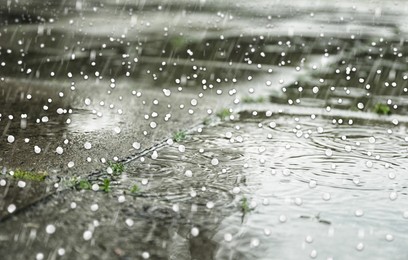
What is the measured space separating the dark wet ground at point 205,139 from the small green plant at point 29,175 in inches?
1.9

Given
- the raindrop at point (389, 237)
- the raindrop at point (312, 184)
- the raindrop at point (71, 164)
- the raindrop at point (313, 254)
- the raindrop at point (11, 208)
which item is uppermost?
the raindrop at point (313, 254)

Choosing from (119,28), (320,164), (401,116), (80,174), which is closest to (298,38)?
(119,28)

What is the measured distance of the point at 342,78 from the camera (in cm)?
546

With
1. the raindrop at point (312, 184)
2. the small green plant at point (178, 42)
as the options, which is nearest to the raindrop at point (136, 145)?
the raindrop at point (312, 184)

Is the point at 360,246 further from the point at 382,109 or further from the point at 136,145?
the point at 382,109

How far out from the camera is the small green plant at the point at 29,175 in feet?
10.4

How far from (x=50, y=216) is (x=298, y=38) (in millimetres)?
4627

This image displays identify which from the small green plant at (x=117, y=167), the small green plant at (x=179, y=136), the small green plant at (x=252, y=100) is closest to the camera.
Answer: the small green plant at (x=117, y=167)

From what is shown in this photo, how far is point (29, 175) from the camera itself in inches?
127

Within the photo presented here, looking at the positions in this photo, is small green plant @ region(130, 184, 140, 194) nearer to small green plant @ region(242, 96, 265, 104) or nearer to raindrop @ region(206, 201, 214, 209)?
raindrop @ region(206, 201, 214, 209)

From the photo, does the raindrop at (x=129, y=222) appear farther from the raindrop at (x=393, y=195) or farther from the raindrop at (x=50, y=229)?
the raindrop at (x=393, y=195)

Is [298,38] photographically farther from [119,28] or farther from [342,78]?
[119,28]

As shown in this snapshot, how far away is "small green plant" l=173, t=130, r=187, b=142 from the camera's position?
3.96 metres

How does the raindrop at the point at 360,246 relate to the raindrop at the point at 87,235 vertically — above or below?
above
